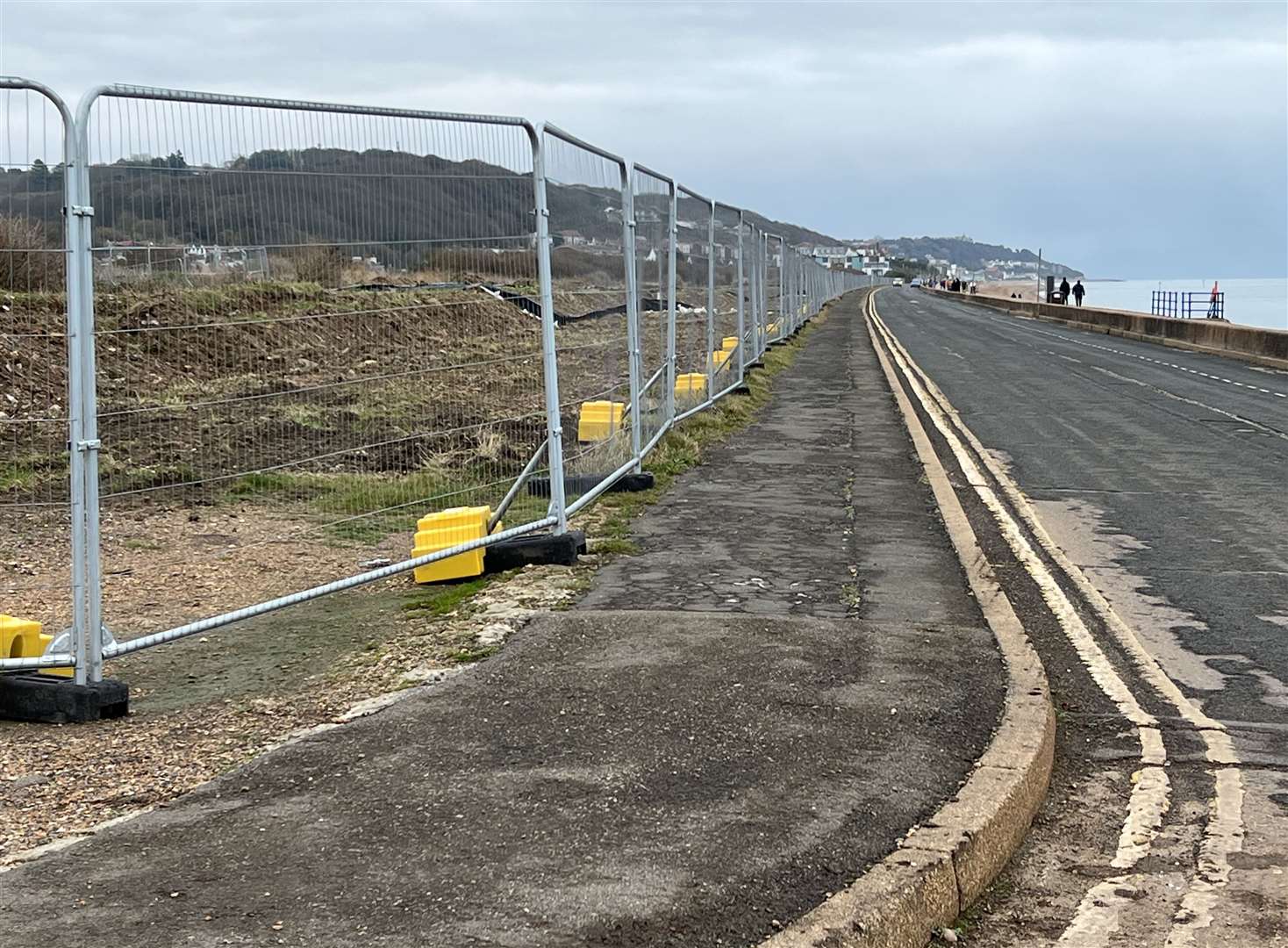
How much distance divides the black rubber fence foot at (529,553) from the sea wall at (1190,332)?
24.7 meters

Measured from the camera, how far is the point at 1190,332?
125ft

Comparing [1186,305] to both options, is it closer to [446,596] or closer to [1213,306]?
[1213,306]

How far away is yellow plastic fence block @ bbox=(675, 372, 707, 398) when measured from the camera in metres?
16.1

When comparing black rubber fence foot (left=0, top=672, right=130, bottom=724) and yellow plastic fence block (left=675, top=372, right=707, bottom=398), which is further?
yellow plastic fence block (left=675, top=372, right=707, bottom=398)

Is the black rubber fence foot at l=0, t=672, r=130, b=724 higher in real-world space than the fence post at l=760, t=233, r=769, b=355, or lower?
lower

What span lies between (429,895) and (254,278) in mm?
3586

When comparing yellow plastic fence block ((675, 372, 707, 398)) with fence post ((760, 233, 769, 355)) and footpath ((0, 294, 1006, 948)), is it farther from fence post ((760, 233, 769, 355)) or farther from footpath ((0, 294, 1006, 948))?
fence post ((760, 233, 769, 355))

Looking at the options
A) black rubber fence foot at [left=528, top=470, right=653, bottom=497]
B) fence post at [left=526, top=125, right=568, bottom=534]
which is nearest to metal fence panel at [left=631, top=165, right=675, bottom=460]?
black rubber fence foot at [left=528, top=470, right=653, bottom=497]

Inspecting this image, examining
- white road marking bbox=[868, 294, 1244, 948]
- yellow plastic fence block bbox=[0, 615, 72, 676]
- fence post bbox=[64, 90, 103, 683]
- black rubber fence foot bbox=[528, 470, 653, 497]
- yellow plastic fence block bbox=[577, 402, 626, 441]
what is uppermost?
fence post bbox=[64, 90, 103, 683]

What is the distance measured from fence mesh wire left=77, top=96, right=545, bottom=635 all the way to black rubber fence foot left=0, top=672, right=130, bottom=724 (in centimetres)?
113

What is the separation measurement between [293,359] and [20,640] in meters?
2.21

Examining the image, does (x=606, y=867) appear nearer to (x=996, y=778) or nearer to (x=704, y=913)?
(x=704, y=913)

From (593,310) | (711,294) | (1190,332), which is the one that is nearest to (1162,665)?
(593,310)

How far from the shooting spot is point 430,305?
7953mm
